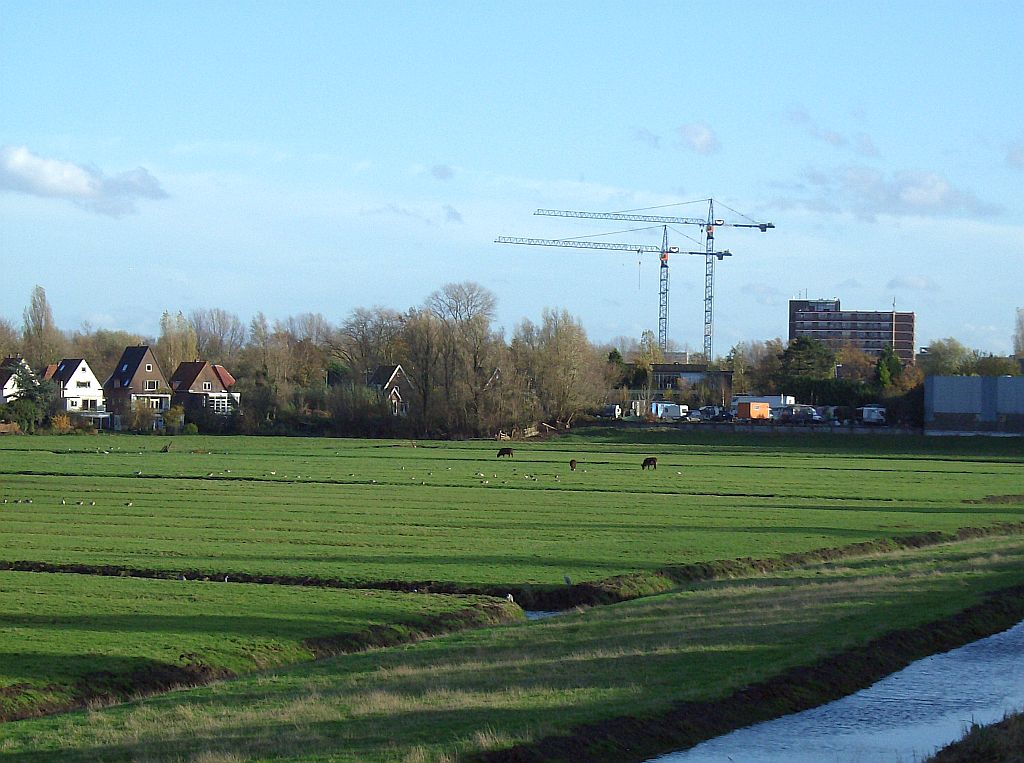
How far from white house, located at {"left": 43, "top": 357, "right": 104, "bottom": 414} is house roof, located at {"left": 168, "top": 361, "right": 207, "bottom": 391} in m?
11.2

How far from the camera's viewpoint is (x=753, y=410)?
162m

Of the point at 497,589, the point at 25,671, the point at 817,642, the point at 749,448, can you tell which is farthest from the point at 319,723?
the point at 749,448

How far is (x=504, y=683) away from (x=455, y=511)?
91.7ft

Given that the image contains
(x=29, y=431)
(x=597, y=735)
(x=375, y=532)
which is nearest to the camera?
(x=597, y=735)

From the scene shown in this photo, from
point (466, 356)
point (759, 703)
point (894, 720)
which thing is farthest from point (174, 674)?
point (466, 356)

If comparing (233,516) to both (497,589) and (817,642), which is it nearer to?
(497,589)

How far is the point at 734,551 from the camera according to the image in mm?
33844

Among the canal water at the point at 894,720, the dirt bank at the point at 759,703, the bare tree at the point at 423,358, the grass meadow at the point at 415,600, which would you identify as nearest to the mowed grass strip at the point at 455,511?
the grass meadow at the point at 415,600

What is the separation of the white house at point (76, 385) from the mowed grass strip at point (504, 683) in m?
138

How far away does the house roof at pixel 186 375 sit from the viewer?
165 metres

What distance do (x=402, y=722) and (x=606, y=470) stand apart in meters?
61.0

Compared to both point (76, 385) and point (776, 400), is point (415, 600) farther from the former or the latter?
point (776, 400)

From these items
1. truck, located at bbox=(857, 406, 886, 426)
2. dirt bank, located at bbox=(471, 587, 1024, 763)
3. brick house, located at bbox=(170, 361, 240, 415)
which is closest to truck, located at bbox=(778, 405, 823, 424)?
truck, located at bbox=(857, 406, 886, 426)

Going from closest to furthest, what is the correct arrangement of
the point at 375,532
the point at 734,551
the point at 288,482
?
1. the point at 734,551
2. the point at 375,532
3. the point at 288,482
